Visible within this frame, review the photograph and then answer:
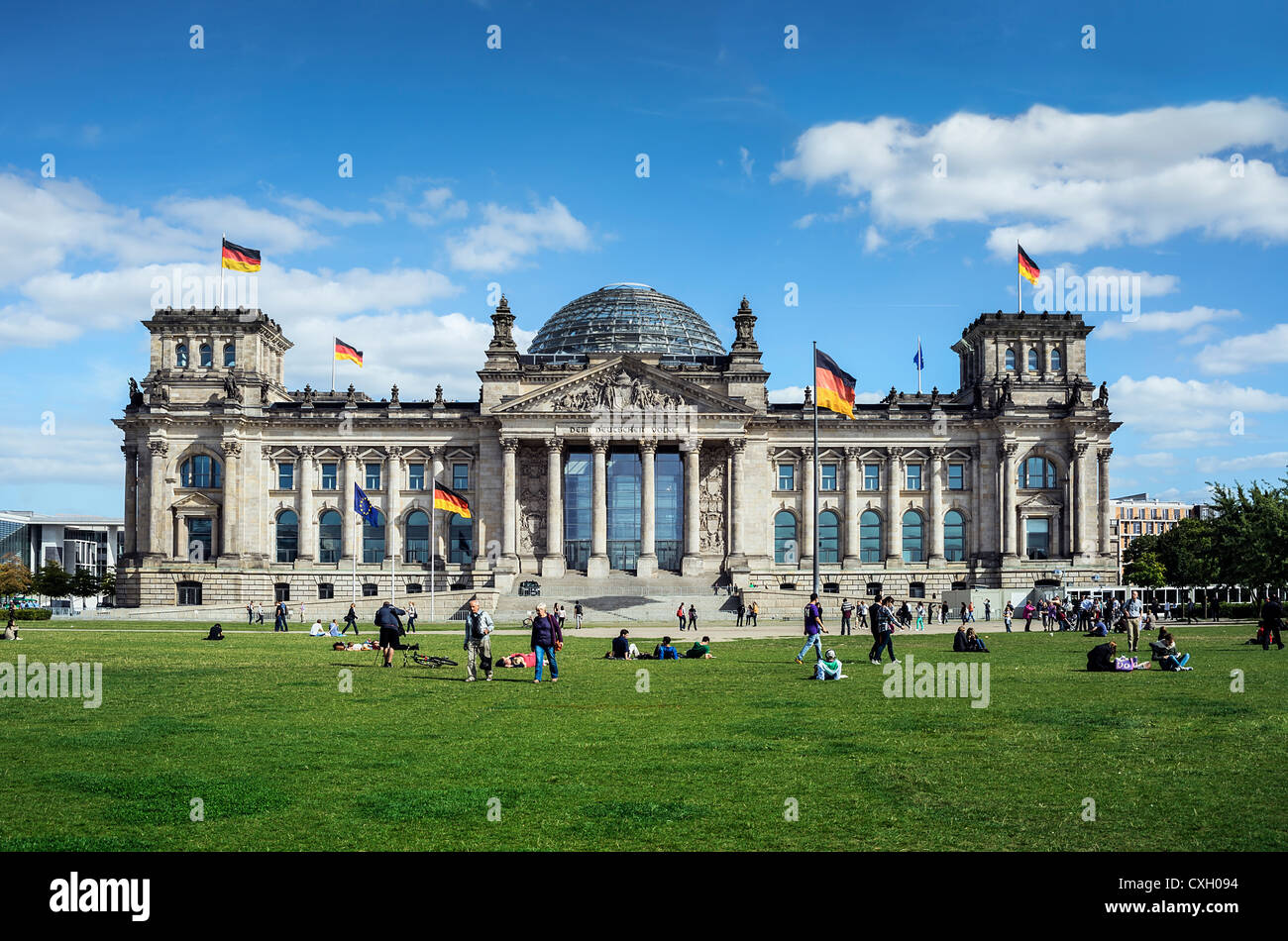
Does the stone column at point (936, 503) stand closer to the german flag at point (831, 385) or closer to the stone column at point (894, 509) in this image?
the stone column at point (894, 509)

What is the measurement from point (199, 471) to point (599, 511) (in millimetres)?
33172

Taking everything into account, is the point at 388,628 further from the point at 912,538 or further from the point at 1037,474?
the point at 1037,474

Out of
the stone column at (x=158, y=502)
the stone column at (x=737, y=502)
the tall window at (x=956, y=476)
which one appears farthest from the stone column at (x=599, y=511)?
the stone column at (x=158, y=502)

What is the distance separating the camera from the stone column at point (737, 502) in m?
88.9

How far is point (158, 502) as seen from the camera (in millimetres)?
89000

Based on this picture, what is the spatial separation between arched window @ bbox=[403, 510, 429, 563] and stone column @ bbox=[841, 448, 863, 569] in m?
34.7

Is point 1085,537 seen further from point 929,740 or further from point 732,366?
point 929,740

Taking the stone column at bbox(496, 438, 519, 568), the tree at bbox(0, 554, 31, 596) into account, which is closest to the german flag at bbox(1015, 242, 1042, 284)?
the stone column at bbox(496, 438, 519, 568)

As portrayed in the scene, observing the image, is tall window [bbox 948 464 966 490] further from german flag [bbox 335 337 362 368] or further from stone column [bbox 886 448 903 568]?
german flag [bbox 335 337 362 368]

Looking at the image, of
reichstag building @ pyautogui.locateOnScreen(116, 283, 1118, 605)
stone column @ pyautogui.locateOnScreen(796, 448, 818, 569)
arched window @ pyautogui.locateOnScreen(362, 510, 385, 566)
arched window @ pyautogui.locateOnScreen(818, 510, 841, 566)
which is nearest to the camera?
reichstag building @ pyautogui.locateOnScreen(116, 283, 1118, 605)

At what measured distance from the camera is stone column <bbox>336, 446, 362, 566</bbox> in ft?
298

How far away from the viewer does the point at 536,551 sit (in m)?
90.6

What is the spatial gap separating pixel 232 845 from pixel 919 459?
86.7 meters
